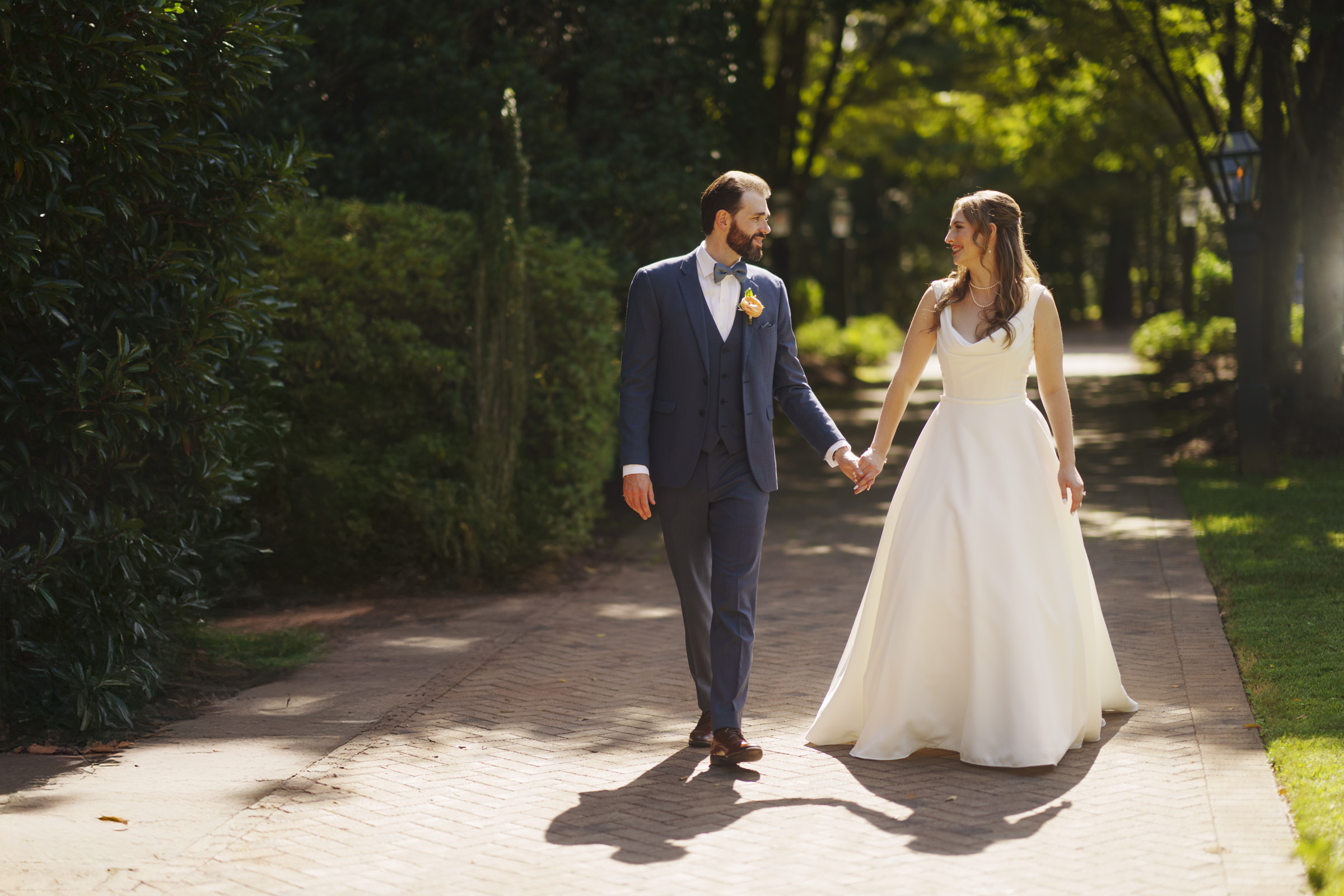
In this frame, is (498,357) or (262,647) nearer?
(262,647)

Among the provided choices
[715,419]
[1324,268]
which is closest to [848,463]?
[715,419]

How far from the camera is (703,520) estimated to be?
194 inches

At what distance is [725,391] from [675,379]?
20cm

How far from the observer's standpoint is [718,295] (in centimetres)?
495

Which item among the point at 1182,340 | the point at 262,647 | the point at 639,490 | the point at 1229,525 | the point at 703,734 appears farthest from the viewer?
the point at 1182,340

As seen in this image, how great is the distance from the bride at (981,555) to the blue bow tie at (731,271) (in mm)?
708

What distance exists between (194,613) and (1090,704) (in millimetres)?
4101

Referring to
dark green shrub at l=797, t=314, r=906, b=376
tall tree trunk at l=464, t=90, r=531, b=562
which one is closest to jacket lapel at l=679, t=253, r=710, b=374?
tall tree trunk at l=464, t=90, r=531, b=562

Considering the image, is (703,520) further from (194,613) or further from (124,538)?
(194,613)

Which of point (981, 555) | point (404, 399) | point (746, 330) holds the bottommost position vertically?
point (981, 555)

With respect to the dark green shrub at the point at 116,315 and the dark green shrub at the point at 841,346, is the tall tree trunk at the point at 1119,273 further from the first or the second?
the dark green shrub at the point at 116,315

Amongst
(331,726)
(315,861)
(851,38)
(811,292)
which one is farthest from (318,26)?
(811,292)

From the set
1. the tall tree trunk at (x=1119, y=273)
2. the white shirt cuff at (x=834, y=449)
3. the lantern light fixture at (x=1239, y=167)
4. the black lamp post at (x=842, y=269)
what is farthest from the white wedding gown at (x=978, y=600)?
the tall tree trunk at (x=1119, y=273)

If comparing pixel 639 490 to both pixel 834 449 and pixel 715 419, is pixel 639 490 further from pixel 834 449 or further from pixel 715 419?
pixel 834 449
